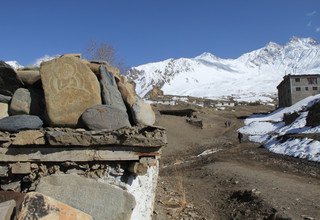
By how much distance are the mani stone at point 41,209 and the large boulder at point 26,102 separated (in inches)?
81.4

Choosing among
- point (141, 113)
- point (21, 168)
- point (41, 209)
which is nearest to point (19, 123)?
point (21, 168)

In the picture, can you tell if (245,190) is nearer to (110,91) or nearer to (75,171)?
(110,91)

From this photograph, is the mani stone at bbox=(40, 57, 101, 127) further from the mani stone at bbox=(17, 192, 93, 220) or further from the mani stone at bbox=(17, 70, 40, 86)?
the mani stone at bbox=(17, 192, 93, 220)

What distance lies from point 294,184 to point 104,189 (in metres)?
8.43

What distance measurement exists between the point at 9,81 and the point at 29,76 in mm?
291

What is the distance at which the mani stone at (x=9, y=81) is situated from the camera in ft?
19.7

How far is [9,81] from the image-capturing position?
19.9 feet

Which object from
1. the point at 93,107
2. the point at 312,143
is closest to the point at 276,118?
the point at 312,143

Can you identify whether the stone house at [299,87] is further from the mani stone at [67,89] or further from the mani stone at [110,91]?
the mani stone at [67,89]

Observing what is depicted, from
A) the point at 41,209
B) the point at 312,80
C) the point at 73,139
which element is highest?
the point at 73,139

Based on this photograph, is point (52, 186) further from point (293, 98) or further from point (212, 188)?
point (293, 98)

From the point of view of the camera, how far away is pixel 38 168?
17.7 feet

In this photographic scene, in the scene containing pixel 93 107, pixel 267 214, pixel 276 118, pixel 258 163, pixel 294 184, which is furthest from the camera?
pixel 276 118

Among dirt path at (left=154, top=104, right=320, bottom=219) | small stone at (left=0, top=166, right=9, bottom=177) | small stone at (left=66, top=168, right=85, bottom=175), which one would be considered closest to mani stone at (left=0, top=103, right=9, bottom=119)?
small stone at (left=0, top=166, right=9, bottom=177)
